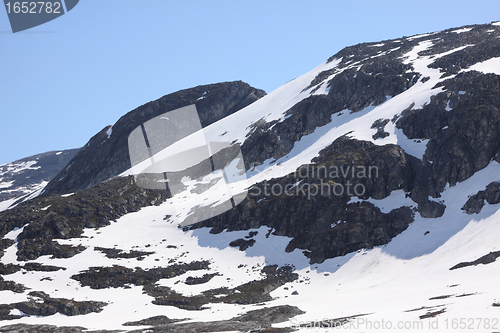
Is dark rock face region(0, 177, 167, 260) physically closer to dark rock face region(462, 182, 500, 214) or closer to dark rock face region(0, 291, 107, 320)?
dark rock face region(0, 291, 107, 320)

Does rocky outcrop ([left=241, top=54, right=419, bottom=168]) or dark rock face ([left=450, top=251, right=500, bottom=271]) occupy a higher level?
rocky outcrop ([left=241, top=54, right=419, bottom=168])

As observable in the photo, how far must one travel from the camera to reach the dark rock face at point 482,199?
65.1 meters

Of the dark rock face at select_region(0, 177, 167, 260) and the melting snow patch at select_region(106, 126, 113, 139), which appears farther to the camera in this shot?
the melting snow patch at select_region(106, 126, 113, 139)

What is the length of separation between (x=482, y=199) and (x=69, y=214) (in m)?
97.0

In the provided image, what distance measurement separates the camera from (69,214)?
98812 millimetres

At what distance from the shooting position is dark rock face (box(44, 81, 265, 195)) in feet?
524

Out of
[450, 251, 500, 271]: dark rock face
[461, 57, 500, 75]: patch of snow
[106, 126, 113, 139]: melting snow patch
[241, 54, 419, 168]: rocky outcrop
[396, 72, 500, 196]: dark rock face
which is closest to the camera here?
[450, 251, 500, 271]: dark rock face

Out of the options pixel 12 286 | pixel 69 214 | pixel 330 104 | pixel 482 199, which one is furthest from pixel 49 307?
pixel 330 104

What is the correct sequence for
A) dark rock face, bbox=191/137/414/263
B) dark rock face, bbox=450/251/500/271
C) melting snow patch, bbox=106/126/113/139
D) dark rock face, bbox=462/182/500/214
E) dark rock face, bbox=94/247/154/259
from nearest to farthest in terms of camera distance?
dark rock face, bbox=450/251/500/271, dark rock face, bbox=462/182/500/214, dark rock face, bbox=191/137/414/263, dark rock face, bbox=94/247/154/259, melting snow patch, bbox=106/126/113/139

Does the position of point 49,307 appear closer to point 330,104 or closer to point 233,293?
point 233,293

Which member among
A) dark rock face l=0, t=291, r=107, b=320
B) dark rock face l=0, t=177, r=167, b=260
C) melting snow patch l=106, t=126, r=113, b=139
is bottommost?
dark rock face l=0, t=291, r=107, b=320

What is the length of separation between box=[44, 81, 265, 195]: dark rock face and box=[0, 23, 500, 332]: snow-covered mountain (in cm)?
3862

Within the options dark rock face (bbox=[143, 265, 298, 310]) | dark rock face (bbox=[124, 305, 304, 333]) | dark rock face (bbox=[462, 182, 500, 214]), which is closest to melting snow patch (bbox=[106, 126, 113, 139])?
dark rock face (bbox=[143, 265, 298, 310])

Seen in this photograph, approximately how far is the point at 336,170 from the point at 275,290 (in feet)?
115
